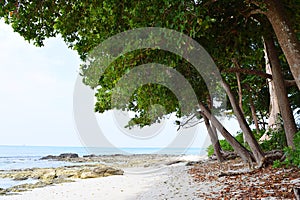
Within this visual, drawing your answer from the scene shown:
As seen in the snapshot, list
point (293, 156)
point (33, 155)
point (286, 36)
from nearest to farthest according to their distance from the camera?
point (286, 36) → point (293, 156) → point (33, 155)

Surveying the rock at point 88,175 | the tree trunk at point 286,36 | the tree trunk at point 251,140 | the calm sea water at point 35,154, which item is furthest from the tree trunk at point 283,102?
the calm sea water at point 35,154

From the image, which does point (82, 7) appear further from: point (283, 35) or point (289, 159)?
point (289, 159)

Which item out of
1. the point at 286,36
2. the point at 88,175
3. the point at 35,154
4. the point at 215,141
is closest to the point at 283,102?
the point at 286,36

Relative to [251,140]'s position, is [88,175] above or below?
below

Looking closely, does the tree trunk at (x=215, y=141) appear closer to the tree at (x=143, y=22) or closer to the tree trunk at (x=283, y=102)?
the tree at (x=143, y=22)

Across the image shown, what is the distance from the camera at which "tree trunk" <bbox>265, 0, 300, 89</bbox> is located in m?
5.70

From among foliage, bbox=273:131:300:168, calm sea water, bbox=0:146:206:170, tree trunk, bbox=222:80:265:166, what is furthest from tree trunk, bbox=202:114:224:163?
calm sea water, bbox=0:146:206:170

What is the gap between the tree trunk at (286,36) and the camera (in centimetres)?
570

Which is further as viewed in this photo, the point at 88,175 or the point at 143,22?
the point at 88,175

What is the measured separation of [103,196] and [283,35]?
676 cm

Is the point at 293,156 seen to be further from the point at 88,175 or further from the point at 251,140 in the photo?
the point at 88,175

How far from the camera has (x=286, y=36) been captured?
5805 mm

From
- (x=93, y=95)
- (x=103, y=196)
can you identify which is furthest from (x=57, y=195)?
(x=93, y=95)

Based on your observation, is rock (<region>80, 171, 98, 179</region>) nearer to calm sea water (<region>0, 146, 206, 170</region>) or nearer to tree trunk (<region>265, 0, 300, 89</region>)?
tree trunk (<region>265, 0, 300, 89</region>)
